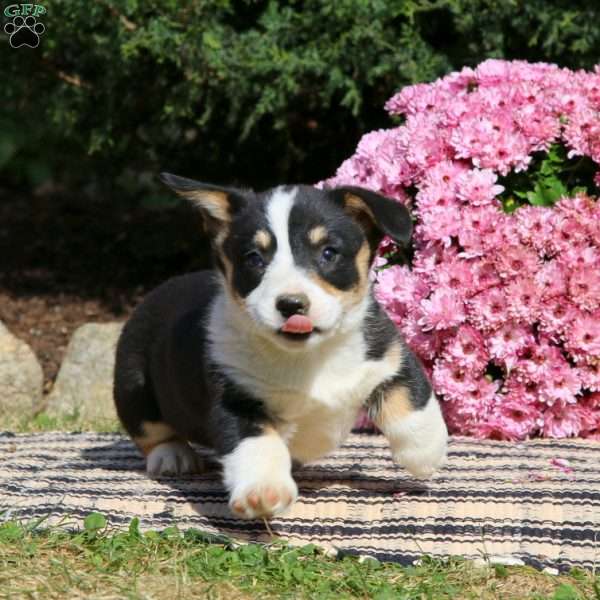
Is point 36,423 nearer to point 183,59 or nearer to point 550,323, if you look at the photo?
point 183,59

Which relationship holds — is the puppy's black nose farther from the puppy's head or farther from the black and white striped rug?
the black and white striped rug

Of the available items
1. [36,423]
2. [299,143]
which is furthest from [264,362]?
[299,143]

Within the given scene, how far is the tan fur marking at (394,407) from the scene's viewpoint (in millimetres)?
4551

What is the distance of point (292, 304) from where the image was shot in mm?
4062

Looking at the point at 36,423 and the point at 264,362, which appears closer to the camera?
the point at 264,362

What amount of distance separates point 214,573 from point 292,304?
93 cm

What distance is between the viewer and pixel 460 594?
3844 mm

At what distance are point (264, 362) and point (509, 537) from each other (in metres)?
1.10

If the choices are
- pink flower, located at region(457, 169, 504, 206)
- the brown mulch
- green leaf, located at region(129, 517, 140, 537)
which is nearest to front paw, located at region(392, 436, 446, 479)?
green leaf, located at region(129, 517, 140, 537)

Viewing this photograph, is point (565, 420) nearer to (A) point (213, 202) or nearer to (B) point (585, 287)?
(B) point (585, 287)

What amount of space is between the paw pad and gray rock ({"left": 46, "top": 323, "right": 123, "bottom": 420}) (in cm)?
204

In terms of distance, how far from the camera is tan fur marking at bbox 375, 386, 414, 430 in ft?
14.9

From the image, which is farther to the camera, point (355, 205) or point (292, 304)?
point (355, 205)

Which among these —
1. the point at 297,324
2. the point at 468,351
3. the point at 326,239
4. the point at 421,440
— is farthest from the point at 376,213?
the point at 468,351
